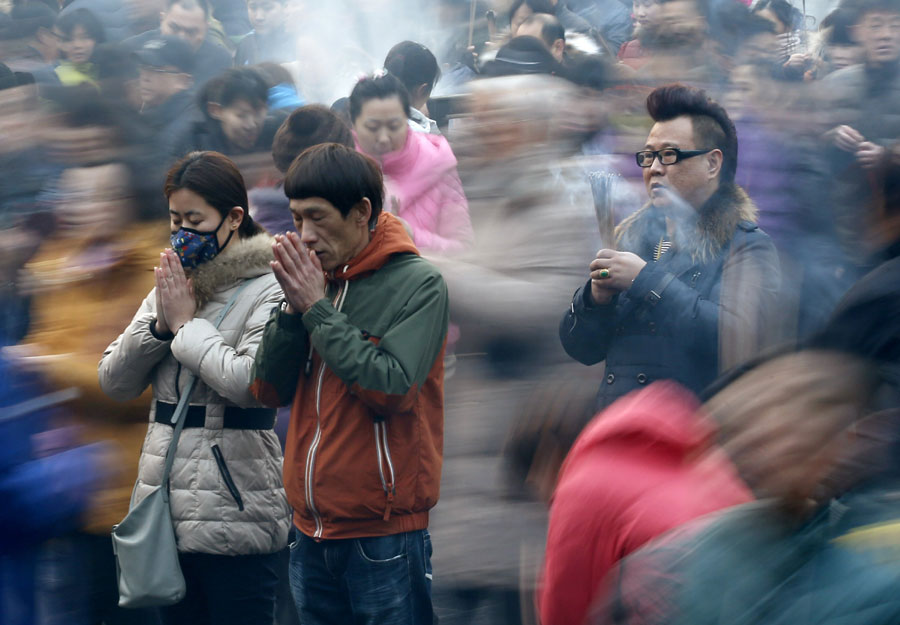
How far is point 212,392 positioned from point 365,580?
813mm

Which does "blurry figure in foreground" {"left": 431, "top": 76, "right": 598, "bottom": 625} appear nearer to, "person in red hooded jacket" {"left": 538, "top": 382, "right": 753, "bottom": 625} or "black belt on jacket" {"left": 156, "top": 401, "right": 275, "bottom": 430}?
"black belt on jacket" {"left": 156, "top": 401, "right": 275, "bottom": 430}

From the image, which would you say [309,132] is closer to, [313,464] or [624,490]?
[313,464]

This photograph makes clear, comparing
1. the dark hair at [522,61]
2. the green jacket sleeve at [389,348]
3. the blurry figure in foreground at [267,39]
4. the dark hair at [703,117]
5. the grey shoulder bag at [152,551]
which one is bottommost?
the grey shoulder bag at [152,551]

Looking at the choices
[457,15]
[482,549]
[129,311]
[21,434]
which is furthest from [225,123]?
[457,15]

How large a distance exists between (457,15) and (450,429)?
588cm

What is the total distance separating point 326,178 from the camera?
→ 336cm

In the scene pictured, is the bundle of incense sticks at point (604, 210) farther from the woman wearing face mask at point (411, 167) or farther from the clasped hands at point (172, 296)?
the clasped hands at point (172, 296)

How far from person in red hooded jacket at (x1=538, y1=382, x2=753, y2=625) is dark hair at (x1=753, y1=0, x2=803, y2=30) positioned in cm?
562

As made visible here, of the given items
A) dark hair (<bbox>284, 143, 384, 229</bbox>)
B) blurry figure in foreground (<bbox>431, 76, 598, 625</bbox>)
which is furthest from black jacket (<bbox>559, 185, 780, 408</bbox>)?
dark hair (<bbox>284, 143, 384, 229</bbox>)

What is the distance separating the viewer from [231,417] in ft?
11.8

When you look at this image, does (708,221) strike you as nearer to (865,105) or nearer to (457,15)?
(865,105)

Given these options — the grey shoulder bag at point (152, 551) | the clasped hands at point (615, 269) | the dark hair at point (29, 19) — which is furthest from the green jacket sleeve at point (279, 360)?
the dark hair at point (29, 19)

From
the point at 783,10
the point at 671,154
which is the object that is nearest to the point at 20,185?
the point at 671,154

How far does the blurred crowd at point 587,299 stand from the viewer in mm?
1426
